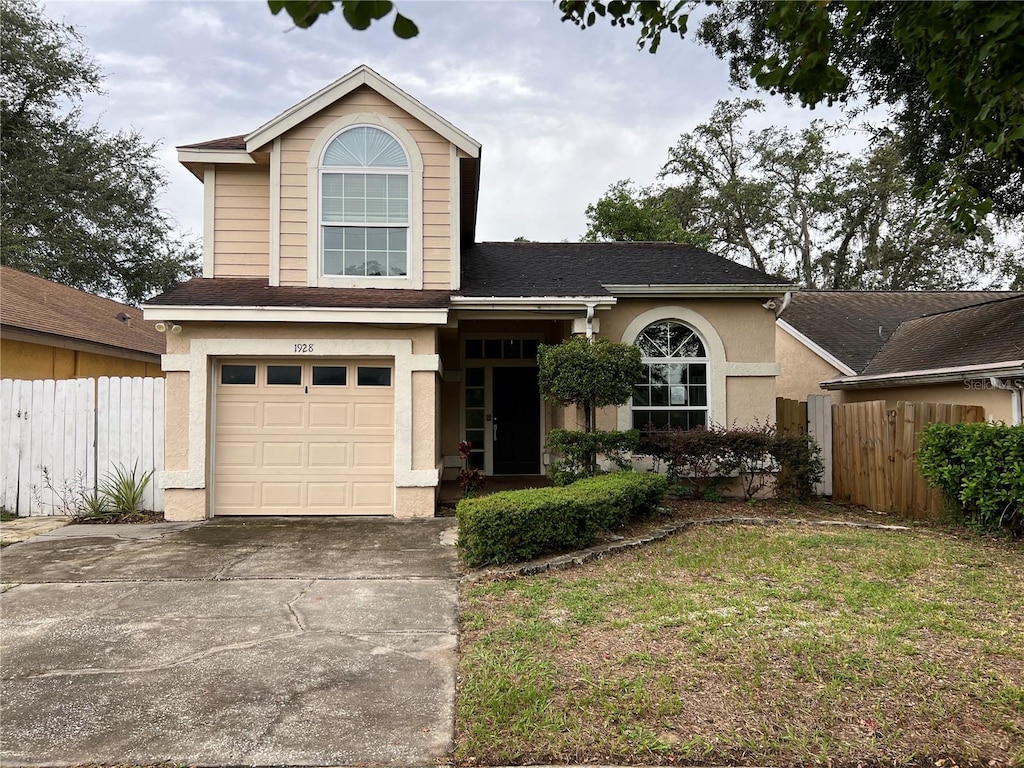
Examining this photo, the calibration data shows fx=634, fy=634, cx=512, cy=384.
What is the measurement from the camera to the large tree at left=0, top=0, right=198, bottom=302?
21.5 metres

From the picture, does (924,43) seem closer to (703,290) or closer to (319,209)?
(703,290)

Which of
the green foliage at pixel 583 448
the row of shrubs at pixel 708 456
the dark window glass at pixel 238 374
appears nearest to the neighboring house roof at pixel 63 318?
the dark window glass at pixel 238 374

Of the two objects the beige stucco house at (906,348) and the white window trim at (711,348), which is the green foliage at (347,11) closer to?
the white window trim at (711,348)

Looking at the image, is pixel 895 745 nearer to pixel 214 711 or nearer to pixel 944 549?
pixel 214 711

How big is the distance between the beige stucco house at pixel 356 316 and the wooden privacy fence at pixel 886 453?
135 centimetres

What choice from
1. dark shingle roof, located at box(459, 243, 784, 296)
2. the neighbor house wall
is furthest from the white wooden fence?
dark shingle roof, located at box(459, 243, 784, 296)

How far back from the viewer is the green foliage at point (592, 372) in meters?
8.41

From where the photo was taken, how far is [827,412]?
35.1 ft

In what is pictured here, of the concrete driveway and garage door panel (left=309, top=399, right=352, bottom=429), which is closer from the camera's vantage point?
the concrete driveway

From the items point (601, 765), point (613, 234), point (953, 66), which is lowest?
point (601, 765)

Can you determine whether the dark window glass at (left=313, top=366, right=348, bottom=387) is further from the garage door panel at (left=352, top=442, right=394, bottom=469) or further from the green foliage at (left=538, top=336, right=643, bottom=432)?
the green foliage at (left=538, top=336, right=643, bottom=432)

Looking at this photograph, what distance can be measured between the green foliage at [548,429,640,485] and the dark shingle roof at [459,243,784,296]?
7.11ft

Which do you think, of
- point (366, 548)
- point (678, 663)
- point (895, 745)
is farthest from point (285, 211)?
point (895, 745)

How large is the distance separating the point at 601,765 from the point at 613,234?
2329 cm
